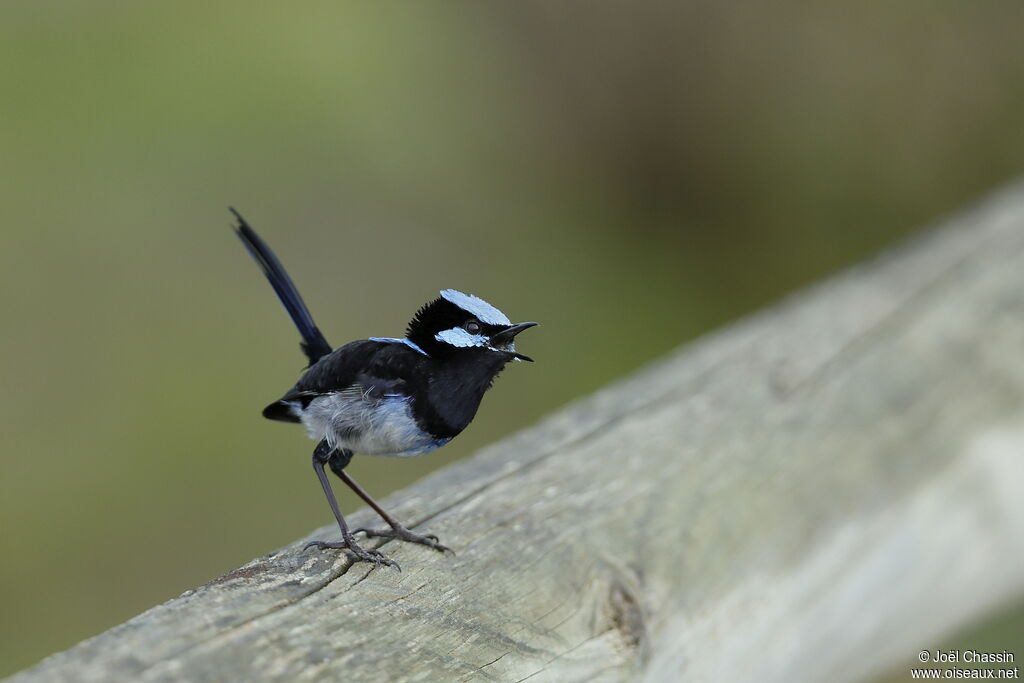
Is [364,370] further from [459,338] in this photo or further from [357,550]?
[357,550]

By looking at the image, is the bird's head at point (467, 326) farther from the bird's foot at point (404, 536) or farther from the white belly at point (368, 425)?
the bird's foot at point (404, 536)

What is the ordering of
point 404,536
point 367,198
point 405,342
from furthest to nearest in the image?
point 367,198
point 404,536
point 405,342

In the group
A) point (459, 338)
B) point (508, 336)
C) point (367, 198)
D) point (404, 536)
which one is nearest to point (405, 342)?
point (459, 338)

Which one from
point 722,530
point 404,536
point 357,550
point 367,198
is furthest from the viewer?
point 367,198

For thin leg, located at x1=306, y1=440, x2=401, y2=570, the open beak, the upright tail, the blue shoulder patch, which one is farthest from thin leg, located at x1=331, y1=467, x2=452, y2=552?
the open beak

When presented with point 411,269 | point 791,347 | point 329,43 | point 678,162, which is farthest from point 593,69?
point 791,347

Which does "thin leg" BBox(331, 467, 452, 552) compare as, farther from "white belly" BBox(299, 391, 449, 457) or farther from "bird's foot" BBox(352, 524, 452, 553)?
"white belly" BBox(299, 391, 449, 457)

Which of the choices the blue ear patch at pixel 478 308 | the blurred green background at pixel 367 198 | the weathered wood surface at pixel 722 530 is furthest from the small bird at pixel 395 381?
the blurred green background at pixel 367 198
